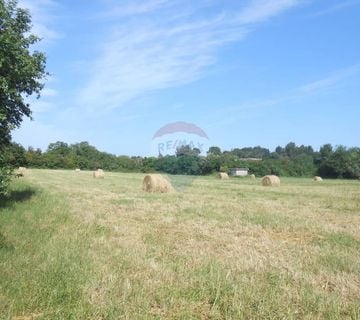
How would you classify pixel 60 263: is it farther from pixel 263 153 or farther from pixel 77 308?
pixel 263 153

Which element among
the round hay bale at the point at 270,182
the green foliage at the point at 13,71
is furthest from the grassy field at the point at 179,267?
the round hay bale at the point at 270,182

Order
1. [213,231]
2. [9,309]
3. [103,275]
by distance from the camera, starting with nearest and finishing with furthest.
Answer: [9,309] → [103,275] → [213,231]

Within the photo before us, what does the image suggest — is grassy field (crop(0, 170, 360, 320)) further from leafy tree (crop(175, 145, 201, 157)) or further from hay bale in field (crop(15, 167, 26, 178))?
leafy tree (crop(175, 145, 201, 157))

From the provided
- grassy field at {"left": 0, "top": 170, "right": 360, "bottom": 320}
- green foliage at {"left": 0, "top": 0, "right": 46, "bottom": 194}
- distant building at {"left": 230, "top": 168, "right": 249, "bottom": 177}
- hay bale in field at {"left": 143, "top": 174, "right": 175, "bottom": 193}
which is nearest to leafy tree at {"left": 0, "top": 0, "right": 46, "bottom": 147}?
green foliage at {"left": 0, "top": 0, "right": 46, "bottom": 194}

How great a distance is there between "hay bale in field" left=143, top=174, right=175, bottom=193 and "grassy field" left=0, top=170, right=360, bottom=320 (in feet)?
36.7

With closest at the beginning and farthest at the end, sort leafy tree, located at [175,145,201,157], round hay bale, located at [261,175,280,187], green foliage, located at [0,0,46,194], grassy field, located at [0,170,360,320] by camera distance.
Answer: grassy field, located at [0,170,360,320]
green foliage, located at [0,0,46,194]
leafy tree, located at [175,145,201,157]
round hay bale, located at [261,175,280,187]

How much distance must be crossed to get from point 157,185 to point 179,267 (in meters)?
17.5

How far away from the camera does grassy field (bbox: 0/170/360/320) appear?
557cm

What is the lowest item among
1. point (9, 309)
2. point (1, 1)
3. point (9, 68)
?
point (9, 309)

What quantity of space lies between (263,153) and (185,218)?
168468 millimetres

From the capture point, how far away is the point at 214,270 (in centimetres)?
707

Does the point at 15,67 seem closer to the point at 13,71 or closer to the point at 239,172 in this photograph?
the point at 13,71

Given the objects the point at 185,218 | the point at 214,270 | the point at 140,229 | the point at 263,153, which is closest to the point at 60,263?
the point at 214,270

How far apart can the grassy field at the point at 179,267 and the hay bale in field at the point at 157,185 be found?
11199 millimetres
